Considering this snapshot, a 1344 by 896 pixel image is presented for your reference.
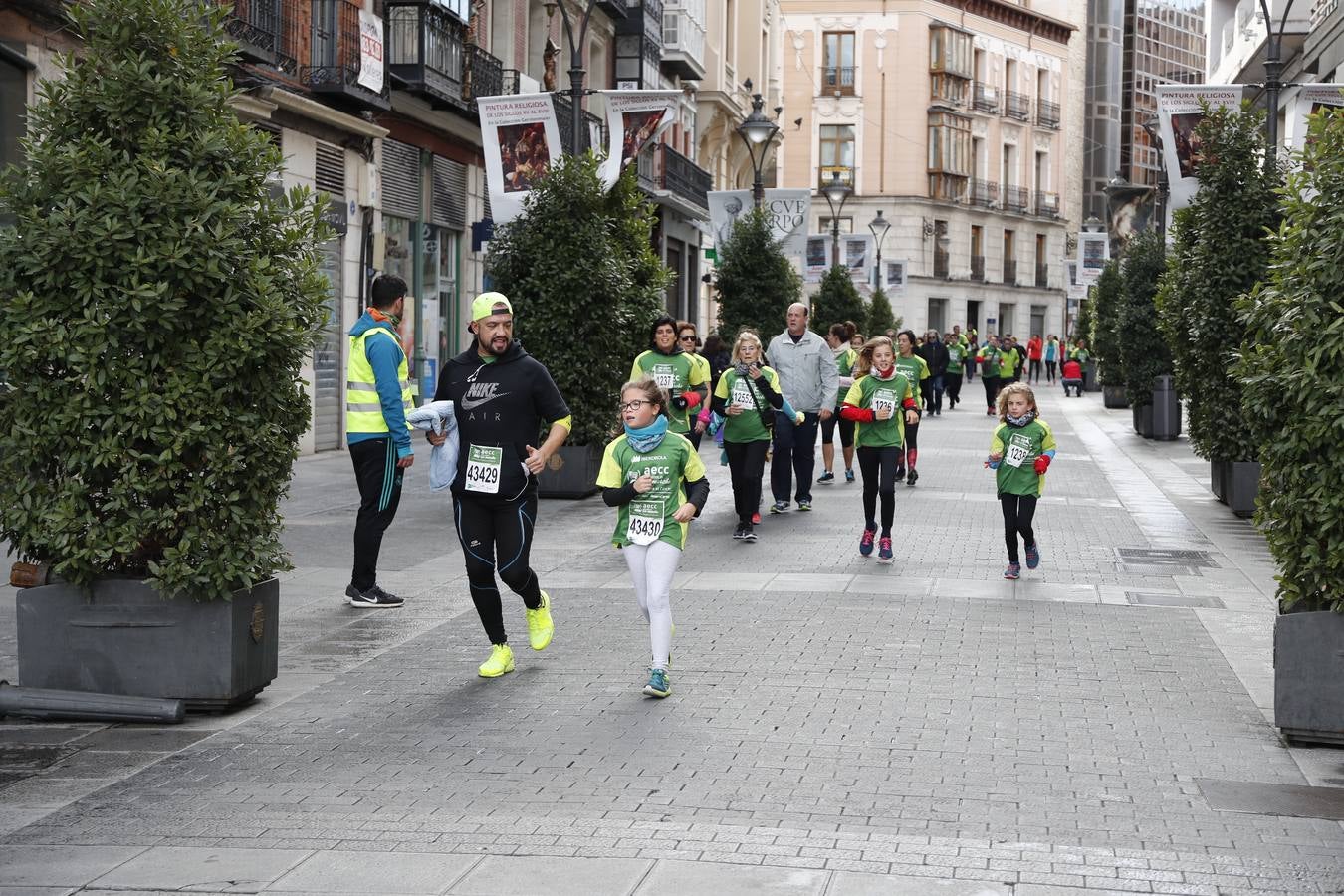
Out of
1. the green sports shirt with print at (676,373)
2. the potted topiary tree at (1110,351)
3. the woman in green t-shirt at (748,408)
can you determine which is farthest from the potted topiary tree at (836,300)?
the green sports shirt with print at (676,373)

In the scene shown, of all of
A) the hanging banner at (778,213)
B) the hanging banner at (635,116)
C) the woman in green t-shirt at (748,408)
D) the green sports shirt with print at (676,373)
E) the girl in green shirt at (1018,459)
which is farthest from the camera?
the hanging banner at (778,213)

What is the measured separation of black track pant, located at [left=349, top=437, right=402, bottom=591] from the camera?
35.2ft

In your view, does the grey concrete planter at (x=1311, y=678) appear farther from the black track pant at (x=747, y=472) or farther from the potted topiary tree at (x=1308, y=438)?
the black track pant at (x=747, y=472)

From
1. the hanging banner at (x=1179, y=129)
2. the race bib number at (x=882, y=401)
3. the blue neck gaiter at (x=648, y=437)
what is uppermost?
the hanging banner at (x=1179, y=129)

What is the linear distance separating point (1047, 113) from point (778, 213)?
54610mm

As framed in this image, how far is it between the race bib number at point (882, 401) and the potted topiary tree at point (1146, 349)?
53.0ft

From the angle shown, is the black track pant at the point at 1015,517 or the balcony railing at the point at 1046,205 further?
the balcony railing at the point at 1046,205

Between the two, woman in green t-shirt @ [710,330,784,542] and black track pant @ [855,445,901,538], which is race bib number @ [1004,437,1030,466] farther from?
woman in green t-shirt @ [710,330,784,542]

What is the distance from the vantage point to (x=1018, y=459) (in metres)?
12.1

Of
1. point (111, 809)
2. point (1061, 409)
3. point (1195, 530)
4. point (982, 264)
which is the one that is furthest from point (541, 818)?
point (982, 264)

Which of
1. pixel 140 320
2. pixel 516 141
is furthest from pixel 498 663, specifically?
pixel 516 141

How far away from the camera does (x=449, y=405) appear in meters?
8.53

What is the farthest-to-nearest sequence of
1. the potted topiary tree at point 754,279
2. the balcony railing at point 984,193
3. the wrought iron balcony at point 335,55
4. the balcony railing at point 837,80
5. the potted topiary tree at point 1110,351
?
the balcony railing at point 984,193 < the balcony railing at point 837,80 < the potted topiary tree at point 1110,351 < the potted topiary tree at point 754,279 < the wrought iron balcony at point 335,55

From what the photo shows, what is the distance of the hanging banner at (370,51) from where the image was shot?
2412 centimetres
